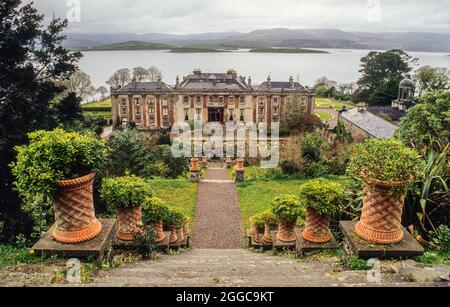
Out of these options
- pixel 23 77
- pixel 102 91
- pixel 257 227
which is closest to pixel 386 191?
pixel 257 227

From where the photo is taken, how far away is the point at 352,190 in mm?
7184

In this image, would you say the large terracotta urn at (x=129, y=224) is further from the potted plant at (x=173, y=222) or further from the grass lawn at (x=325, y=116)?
the grass lawn at (x=325, y=116)

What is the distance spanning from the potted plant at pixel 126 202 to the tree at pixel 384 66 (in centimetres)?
5247

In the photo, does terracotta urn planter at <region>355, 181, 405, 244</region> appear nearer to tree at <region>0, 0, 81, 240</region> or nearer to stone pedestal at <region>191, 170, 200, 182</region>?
tree at <region>0, 0, 81, 240</region>

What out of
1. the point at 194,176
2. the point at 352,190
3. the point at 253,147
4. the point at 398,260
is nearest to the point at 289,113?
the point at 253,147

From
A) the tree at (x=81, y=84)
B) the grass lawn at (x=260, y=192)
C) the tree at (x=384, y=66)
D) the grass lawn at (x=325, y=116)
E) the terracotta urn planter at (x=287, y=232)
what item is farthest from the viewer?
the tree at (x=384, y=66)

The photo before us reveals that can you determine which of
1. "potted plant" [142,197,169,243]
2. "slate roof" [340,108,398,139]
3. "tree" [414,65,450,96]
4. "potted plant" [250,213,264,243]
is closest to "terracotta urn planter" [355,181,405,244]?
"potted plant" [142,197,169,243]

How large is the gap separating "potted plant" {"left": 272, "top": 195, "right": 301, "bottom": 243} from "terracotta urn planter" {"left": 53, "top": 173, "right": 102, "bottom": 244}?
467 cm

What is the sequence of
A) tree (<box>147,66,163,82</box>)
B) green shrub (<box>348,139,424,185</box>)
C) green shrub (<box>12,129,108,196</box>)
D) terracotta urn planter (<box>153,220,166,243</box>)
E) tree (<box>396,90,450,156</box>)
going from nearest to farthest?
1. green shrub (<box>12,129,108,196</box>)
2. green shrub (<box>348,139,424,185</box>)
3. tree (<box>396,90,450,156</box>)
4. terracotta urn planter (<box>153,220,166,243</box>)
5. tree (<box>147,66,163,82</box>)

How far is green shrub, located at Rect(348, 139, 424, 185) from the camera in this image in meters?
4.45

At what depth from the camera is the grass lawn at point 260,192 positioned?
14.5 metres

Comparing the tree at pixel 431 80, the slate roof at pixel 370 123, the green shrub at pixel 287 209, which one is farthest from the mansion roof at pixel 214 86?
the green shrub at pixel 287 209
